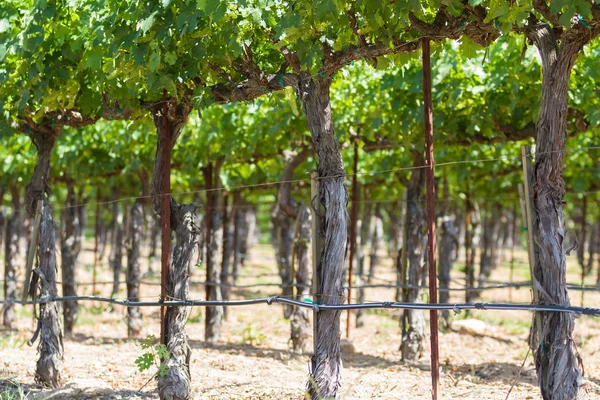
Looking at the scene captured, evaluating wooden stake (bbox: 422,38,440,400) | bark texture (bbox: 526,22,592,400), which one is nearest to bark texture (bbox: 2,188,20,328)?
wooden stake (bbox: 422,38,440,400)

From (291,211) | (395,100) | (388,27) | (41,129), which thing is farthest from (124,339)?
(388,27)

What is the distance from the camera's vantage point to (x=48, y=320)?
702cm

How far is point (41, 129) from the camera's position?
7.53 m

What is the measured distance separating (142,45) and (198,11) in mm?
612

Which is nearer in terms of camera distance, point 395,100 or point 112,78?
point 112,78

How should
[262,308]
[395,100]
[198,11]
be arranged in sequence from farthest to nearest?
[262,308], [395,100], [198,11]

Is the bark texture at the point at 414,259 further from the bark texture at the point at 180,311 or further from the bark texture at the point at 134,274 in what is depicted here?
the bark texture at the point at 134,274

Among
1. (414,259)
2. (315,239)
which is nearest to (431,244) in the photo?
(315,239)

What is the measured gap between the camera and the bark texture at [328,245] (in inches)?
205

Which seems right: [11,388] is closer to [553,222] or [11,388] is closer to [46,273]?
[46,273]

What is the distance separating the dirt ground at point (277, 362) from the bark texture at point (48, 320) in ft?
0.60

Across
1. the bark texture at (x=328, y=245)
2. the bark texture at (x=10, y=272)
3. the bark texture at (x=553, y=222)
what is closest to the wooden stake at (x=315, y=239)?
the bark texture at (x=328, y=245)

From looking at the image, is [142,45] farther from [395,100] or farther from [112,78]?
[395,100]

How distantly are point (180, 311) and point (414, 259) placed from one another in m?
4.01
